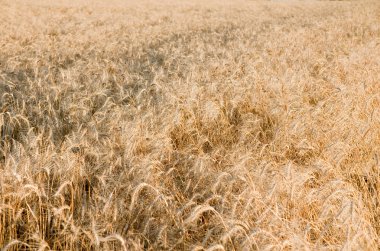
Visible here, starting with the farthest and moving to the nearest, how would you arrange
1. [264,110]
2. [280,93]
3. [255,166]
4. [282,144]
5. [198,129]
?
1. [280,93]
2. [264,110]
3. [198,129]
4. [282,144]
5. [255,166]

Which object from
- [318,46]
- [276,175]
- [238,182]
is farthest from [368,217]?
[318,46]

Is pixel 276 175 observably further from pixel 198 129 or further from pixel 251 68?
pixel 251 68

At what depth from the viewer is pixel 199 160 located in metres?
2.45

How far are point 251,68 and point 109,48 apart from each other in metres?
4.01

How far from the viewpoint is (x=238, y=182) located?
2.16m

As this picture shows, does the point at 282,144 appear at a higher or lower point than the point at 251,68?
lower

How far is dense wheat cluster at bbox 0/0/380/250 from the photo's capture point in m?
1.81

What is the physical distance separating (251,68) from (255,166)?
250 cm

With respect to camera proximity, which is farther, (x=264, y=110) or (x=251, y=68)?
(x=251, y=68)

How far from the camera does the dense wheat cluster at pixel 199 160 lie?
5.94ft

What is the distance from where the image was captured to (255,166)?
241 cm

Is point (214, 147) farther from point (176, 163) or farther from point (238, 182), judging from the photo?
point (238, 182)

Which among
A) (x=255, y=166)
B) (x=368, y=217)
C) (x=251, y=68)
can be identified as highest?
(x=251, y=68)

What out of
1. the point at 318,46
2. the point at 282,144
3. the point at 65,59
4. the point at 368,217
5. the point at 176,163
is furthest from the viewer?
the point at 318,46
